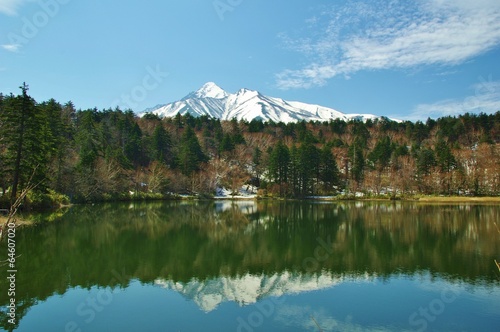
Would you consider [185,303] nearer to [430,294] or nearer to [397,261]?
[430,294]

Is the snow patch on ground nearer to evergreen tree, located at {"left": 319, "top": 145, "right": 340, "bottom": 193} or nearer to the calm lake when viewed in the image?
evergreen tree, located at {"left": 319, "top": 145, "right": 340, "bottom": 193}

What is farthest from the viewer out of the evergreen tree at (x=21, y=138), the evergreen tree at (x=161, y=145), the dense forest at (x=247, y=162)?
the evergreen tree at (x=161, y=145)

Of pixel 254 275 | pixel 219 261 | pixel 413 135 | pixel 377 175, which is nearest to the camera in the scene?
pixel 254 275

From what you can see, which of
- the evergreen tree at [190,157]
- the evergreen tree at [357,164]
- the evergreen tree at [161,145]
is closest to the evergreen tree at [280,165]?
the evergreen tree at [357,164]

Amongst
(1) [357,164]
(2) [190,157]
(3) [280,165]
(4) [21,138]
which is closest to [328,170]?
(1) [357,164]

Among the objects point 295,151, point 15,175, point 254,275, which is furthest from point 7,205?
point 295,151

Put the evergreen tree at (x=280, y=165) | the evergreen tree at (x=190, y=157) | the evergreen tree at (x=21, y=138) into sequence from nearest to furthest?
the evergreen tree at (x=21, y=138), the evergreen tree at (x=190, y=157), the evergreen tree at (x=280, y=165)

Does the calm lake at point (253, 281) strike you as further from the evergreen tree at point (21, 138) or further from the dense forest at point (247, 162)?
the dense forest at point (247, 162)

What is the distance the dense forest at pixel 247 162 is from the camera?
54312mm

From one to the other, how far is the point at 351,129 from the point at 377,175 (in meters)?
39.8

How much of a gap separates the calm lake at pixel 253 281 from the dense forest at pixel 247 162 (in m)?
27.2

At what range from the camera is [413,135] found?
103 metres

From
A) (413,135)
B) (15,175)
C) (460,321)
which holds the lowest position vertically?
(460,321)

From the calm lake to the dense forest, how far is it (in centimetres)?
2718
